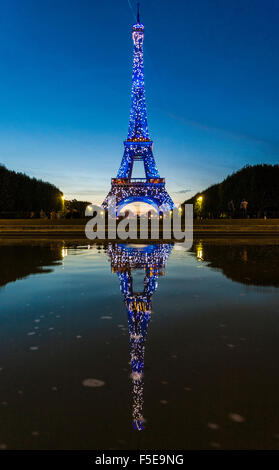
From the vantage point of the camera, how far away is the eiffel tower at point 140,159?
176 feet

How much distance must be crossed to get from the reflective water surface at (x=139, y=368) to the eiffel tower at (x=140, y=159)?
4632 cm

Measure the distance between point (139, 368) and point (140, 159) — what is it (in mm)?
59185

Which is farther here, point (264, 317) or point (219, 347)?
point (264, 317)

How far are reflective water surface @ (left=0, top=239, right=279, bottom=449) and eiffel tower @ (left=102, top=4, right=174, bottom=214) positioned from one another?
4632 centimetres

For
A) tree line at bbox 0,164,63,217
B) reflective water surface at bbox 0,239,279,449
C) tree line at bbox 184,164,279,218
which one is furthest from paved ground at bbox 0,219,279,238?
reflective water surface at bbox 0,239,279,449

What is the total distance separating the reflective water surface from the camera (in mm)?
2162

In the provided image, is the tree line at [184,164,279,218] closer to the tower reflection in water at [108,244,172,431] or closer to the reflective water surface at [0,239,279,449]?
the tower reflection in water at [108,244,172,431]

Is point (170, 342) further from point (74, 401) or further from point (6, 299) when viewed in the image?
point (6, 299)

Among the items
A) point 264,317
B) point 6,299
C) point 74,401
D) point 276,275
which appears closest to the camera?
point 74,401

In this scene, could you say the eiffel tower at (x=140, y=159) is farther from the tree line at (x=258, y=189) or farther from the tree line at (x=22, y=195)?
the tree line at (x=22, y=195)

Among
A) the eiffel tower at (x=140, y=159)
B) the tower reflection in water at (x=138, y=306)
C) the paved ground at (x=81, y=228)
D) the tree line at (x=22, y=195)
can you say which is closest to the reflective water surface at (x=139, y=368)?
the tower reflection in water at (x=138, y=306)

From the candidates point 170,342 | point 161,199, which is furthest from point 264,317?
point 161,199
